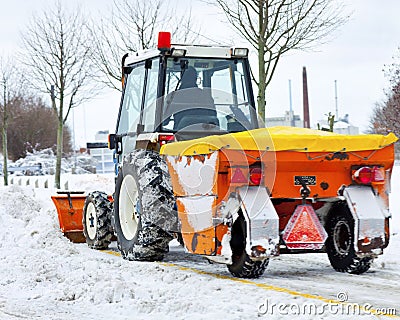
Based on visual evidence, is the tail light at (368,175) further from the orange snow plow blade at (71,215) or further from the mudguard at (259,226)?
the orange snow plow blade at (71,215)

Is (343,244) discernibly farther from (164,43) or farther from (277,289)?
(164,43)

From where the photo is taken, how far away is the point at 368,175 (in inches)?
276

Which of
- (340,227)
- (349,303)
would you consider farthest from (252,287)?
(340,227)

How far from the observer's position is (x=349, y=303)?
5543 mm

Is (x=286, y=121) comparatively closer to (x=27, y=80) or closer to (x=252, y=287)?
(x=27, y=80)

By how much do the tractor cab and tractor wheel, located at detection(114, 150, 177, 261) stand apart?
39 centimetres

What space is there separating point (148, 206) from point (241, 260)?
1.34 m

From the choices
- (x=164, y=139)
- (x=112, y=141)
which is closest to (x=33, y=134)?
(x=112, y=141)

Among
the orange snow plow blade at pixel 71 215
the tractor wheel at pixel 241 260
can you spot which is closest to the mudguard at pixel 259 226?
the tractor wheel at pixel 241 260

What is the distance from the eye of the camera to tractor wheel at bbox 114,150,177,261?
7.67m

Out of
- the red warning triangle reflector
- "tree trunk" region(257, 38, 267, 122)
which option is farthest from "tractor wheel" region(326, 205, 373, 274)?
"tree trunk" region(257, 38, 267, 122)

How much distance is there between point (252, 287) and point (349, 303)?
103 centimetres

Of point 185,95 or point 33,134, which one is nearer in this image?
point 185,95

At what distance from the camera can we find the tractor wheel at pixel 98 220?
967 cm
